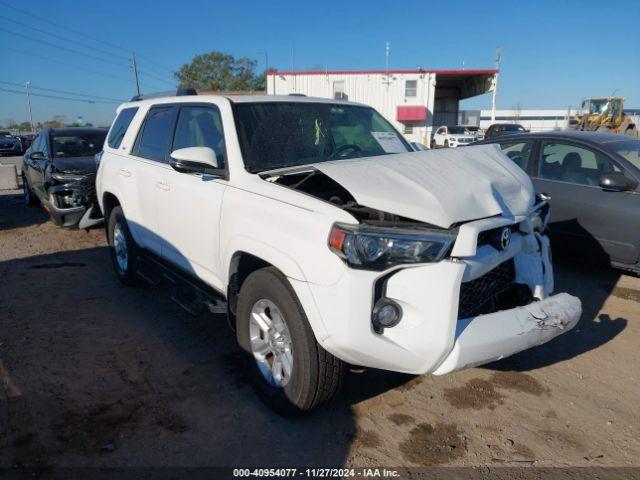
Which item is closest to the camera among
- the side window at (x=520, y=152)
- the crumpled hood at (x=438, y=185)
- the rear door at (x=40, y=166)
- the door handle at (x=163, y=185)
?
the crumpled hood at (x=438, y=185)

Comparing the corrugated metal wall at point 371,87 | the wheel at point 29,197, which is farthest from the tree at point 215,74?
the wheel at point 29,197

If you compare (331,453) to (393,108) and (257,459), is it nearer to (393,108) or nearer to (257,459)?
(257,459)

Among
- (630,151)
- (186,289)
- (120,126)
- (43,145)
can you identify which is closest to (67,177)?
(43,145)

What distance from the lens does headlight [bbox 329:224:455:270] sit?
241 cm

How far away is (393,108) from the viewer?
3491 centimetres

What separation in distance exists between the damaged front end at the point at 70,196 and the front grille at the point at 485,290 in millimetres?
6318

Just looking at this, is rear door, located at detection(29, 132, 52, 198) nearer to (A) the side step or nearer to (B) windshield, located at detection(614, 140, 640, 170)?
(A) the side step

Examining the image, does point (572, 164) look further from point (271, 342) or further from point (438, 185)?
point (271, 342)

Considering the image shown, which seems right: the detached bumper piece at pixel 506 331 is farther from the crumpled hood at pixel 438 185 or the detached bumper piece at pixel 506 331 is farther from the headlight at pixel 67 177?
the headlight at pixel 67 177

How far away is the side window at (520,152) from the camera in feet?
20.2

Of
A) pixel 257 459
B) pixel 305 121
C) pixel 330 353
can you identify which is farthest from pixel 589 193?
pixel 257 459

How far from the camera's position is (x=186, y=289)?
4109mm

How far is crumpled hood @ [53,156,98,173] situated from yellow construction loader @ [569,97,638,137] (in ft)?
110

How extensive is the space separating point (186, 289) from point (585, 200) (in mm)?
4300
